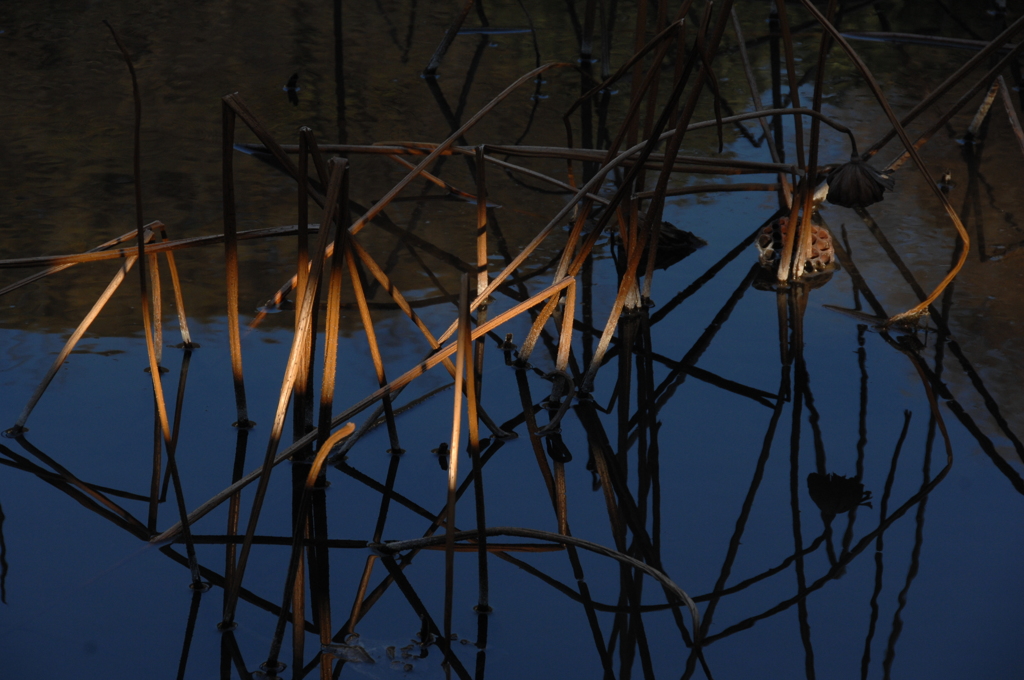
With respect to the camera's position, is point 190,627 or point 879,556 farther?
point 879,556

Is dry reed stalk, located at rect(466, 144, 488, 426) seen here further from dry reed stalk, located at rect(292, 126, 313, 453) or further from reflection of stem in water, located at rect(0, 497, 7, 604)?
reflection of stem in water, located at rect(0, 497, 7, 604)

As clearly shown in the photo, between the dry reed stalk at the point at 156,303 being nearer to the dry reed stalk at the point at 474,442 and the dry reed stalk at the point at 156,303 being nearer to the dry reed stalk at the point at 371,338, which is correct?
the dry reed stalk at the point at 371,338

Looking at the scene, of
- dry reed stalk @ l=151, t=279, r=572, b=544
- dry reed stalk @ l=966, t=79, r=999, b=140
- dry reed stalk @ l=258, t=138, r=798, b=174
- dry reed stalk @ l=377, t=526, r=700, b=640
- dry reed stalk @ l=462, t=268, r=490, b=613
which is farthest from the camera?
dry reed stalk @ l=966, t=79, r=999, b=140

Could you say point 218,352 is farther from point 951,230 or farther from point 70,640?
point 951,230

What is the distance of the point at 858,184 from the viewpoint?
1.21 meters

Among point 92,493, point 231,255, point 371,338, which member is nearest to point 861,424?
point 371,338

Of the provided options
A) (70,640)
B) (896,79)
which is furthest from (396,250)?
(896,79)

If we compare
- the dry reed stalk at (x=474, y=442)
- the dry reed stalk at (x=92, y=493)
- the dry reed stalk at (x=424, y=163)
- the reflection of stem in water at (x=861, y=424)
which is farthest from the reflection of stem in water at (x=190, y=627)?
the reflection of stem in water at (x=861, y=424)

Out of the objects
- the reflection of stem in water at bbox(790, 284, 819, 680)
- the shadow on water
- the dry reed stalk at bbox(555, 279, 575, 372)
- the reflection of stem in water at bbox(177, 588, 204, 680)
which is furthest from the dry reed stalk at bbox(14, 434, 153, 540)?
the reflection of stem in water at bbox(790, 284, 819, 680)

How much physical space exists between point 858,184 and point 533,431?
54cm

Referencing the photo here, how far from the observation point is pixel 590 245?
1.08 metres

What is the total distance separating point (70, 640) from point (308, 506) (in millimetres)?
242

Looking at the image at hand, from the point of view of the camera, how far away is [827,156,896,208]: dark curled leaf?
1209mm

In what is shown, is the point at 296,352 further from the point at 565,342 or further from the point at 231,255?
the point at 565,342
